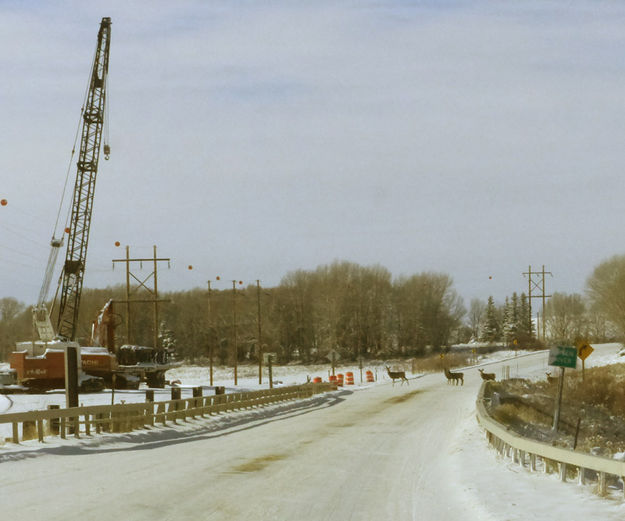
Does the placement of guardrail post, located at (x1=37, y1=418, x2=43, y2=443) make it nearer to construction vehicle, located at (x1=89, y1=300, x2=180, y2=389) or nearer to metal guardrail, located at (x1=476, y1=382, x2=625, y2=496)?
metal guardrail, located at (x1=476, y1=382, x2=625, y2=496)

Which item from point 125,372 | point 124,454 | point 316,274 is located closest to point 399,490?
point 124,454

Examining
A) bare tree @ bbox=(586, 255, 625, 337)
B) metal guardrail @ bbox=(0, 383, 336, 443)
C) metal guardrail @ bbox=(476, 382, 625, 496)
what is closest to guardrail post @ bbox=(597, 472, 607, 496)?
metal guardrail @ bbox=(476, 382, 625, 496)

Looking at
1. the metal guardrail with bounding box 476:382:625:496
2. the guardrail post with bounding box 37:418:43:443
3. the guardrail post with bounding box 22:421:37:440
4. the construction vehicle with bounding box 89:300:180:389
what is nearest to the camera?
the metal guardrail with bounding box 476:382:625:496

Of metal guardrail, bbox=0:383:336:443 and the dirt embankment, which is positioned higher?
metal guardrail, bbox=0:383:336:443

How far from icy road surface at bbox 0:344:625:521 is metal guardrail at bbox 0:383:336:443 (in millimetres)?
808

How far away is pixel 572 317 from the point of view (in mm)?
163000

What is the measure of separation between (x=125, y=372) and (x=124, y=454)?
46.0 metres

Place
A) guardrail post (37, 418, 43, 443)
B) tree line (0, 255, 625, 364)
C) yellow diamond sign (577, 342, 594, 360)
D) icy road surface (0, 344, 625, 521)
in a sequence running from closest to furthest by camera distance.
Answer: icy road surface (0, 344, 625, 521)
guardrail post (37, 418, 43, 443)
yellow diamond sign (577, 342, 594, 360)
tree line (0, 255, 625, 364)

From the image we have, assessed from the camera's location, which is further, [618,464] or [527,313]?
[527,313]

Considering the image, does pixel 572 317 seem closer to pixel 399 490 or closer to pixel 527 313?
pixel 527 313

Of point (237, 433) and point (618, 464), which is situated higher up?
point (618, 464)

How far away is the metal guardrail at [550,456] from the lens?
1080cm

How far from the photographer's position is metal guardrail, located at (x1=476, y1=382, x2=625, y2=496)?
1080 centimetres

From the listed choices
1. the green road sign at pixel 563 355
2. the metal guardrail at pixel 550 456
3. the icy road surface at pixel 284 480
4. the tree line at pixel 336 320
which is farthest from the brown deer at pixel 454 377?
the tree line at pixel 336 320
